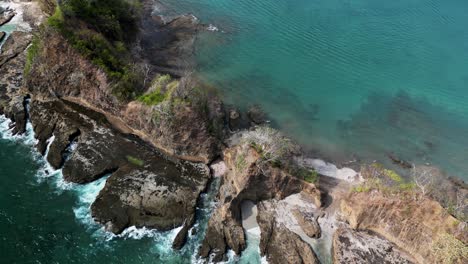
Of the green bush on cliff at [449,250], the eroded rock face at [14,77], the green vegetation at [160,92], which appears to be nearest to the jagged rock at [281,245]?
the green bush on cliff at [449,250]

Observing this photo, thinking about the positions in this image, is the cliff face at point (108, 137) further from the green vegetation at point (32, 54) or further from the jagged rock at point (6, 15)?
the jagged rock at point (6, 15)

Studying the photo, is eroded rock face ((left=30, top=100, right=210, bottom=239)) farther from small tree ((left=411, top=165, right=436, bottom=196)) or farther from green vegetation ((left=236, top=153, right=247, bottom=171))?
small tree ((left=411, top=165, right=436, bottom=196))

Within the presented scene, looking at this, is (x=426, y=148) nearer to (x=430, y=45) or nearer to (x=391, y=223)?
(x=391, y=223)

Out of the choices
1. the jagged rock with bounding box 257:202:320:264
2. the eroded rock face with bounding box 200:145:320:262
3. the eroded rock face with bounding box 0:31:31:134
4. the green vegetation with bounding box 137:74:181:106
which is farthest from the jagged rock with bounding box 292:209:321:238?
the eroded rock face with bounding box 0:31:31:134

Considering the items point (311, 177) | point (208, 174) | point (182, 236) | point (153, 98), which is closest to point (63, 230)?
point (182, 236)

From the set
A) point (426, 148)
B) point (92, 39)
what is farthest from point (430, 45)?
point (92, 39)

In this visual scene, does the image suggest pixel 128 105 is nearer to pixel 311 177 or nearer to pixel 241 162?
pixel 241 162
